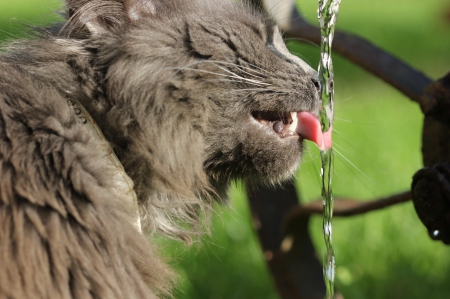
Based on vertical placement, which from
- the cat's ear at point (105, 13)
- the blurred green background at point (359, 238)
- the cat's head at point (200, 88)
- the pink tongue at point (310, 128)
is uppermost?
the cat's ear at point (105, 13)

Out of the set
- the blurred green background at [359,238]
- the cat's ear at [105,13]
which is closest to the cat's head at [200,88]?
the cat's ear at [105,13]

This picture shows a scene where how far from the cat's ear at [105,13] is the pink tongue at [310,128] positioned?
644 mm

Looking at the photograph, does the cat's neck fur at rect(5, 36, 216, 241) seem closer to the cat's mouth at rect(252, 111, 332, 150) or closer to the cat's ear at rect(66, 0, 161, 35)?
the cat's ear at rect(66, 0, 161, 35)

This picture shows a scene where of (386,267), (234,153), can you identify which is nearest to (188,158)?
(234,153)

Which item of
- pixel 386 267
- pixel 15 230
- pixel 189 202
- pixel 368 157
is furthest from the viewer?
pixel 368 157

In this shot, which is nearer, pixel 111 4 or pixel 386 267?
pixel 111 4

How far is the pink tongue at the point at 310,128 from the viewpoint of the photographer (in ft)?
7.22

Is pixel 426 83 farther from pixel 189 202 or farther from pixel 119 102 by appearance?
pixel 119 102

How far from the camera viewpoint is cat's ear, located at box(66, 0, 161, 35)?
2.01 m

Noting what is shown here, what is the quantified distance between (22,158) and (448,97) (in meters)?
1.42

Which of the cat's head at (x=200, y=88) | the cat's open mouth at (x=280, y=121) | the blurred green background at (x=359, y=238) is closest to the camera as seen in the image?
the cat's head at (x=200, y=88)

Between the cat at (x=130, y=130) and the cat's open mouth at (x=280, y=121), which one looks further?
the cat's open mouth at (x=280, y=121)

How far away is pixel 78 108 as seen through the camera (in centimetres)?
196

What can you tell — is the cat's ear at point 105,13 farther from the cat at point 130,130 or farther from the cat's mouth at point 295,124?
the cat's mouth at point 295,124
